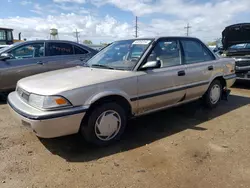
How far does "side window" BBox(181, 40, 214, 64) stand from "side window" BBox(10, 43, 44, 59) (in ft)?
12.6

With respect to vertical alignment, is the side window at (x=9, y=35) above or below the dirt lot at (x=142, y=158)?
above

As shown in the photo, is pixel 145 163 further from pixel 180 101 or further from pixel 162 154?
pixel 180 101

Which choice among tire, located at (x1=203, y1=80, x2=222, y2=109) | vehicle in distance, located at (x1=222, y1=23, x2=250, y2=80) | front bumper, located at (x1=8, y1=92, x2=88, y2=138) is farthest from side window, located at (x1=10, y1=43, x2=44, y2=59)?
vehicle in distance, located at (x1=222, y1=23, x2=250, y2=80)

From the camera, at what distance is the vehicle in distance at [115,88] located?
9.45ft

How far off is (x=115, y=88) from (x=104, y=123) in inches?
20.1

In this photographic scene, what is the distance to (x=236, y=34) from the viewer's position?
8.30 metres

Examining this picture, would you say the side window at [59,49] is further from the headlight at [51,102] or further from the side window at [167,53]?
the headlight at [51,102]

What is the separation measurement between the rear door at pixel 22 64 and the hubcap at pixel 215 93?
→ 163 inches

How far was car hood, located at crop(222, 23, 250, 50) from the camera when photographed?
788cm

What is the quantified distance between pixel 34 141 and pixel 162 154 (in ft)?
6.27

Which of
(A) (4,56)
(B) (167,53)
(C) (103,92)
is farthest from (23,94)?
(A) (4,56)

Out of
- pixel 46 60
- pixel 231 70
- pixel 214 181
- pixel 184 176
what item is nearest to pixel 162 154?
pixel 184 176

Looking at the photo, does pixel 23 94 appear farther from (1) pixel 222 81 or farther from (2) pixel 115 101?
(1) pixel 222 81

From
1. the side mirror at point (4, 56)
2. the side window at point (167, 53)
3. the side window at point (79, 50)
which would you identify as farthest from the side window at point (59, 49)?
the side window at point (167, 53)
